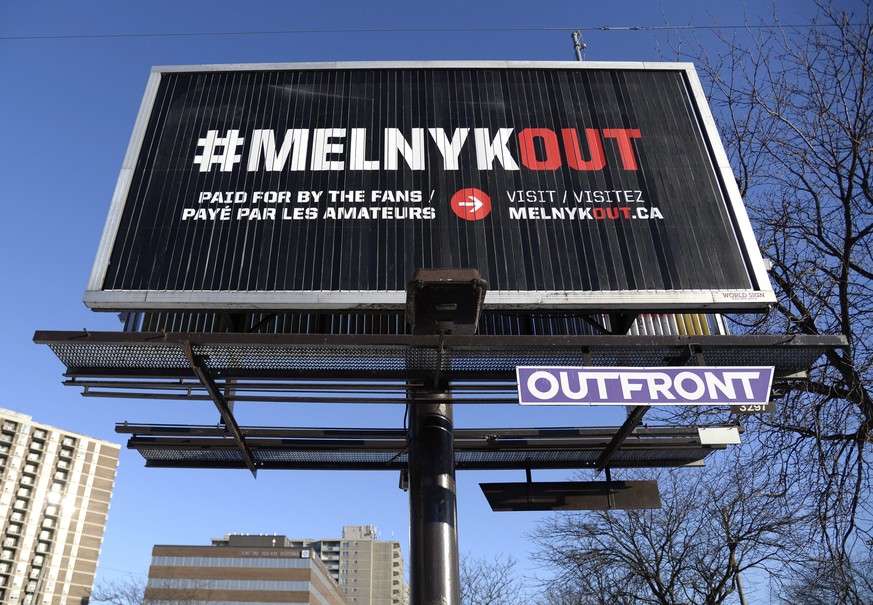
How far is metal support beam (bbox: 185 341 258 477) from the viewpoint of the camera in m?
7.74

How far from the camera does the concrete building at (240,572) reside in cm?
8838

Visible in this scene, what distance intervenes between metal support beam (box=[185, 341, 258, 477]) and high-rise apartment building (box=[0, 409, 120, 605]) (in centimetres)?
11861

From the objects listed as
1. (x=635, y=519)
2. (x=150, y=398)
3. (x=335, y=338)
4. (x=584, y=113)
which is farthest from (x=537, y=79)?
(x=635, y=519)

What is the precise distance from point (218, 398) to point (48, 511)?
5154 inches

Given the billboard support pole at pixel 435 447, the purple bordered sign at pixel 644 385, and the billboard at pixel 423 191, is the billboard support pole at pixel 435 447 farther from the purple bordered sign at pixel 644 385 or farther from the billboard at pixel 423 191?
the billboard at pixel 423 191

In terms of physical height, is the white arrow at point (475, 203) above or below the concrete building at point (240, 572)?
below

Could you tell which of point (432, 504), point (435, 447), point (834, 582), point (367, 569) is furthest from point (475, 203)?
point (367, 569)

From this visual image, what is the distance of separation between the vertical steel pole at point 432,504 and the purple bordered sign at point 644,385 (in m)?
1.50

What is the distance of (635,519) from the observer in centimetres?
2138

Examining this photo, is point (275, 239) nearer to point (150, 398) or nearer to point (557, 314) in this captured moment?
point (150, 398)

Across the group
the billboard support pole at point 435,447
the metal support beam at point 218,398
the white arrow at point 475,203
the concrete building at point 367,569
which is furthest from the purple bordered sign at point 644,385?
the concrete building at point 367,569

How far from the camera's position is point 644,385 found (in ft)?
24.0

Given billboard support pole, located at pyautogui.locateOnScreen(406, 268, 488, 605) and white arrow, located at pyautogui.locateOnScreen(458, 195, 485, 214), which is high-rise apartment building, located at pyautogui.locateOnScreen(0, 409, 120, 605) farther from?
white arrow, located at pyautogui.locateOnScreen(458, 195, 485, 214)

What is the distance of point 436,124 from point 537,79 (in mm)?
1984
